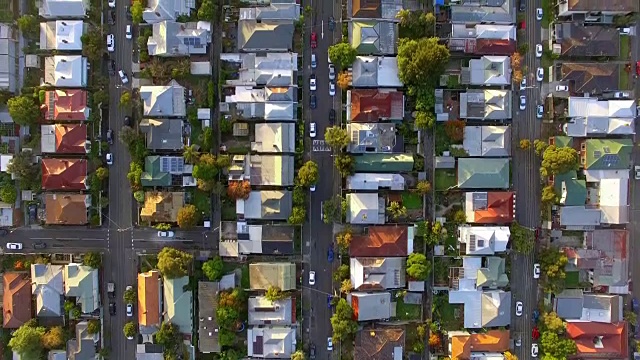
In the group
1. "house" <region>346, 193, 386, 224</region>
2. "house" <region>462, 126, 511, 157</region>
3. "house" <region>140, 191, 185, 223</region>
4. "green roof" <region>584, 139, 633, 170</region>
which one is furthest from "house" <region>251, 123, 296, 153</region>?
"green roof" <region>584, 139, 633, 170</region>

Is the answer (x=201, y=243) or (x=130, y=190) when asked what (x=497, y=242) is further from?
(x=130, y=190)

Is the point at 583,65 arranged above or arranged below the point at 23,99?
above

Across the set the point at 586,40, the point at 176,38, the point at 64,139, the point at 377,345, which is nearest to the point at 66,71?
the point at 64,139

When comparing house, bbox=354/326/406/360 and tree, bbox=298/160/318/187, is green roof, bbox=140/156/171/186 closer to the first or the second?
tree, bbox=298/160/318/187

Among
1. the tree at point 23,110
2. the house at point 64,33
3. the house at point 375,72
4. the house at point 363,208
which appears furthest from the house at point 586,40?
the tree at point 23,110

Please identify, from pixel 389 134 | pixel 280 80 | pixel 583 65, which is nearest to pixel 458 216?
pixel 389 134

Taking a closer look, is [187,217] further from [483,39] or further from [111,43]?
[483,39]
